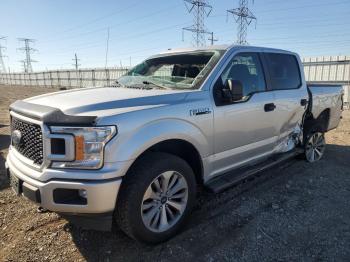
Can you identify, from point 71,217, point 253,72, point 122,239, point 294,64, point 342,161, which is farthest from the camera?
point 342,161

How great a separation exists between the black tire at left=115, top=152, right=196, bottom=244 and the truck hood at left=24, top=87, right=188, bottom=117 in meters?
0.50

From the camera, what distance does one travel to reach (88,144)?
265 cm

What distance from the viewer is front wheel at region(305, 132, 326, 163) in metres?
5.89

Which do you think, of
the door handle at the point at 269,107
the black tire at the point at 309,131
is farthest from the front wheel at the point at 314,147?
the door handle at the point at 269,107

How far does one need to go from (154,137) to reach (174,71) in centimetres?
152

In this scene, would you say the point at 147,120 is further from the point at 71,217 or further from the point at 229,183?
the point at 229,183

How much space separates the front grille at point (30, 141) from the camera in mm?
2838

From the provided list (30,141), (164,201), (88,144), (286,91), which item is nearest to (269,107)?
(286,91)

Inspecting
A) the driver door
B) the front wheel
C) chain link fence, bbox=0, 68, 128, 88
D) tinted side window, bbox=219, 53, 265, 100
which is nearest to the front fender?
the driver door

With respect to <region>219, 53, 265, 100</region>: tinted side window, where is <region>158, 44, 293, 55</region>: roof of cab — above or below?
above

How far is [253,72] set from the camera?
14.4ft

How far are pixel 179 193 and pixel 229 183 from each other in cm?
72

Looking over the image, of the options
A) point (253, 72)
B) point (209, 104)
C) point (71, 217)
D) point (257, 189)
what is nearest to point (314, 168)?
point (257, 189)

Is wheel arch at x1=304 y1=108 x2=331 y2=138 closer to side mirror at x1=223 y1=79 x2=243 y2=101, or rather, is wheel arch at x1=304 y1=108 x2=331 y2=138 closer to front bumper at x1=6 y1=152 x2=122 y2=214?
side mirror at x1=223 y1=79 x2=243 y2=101
